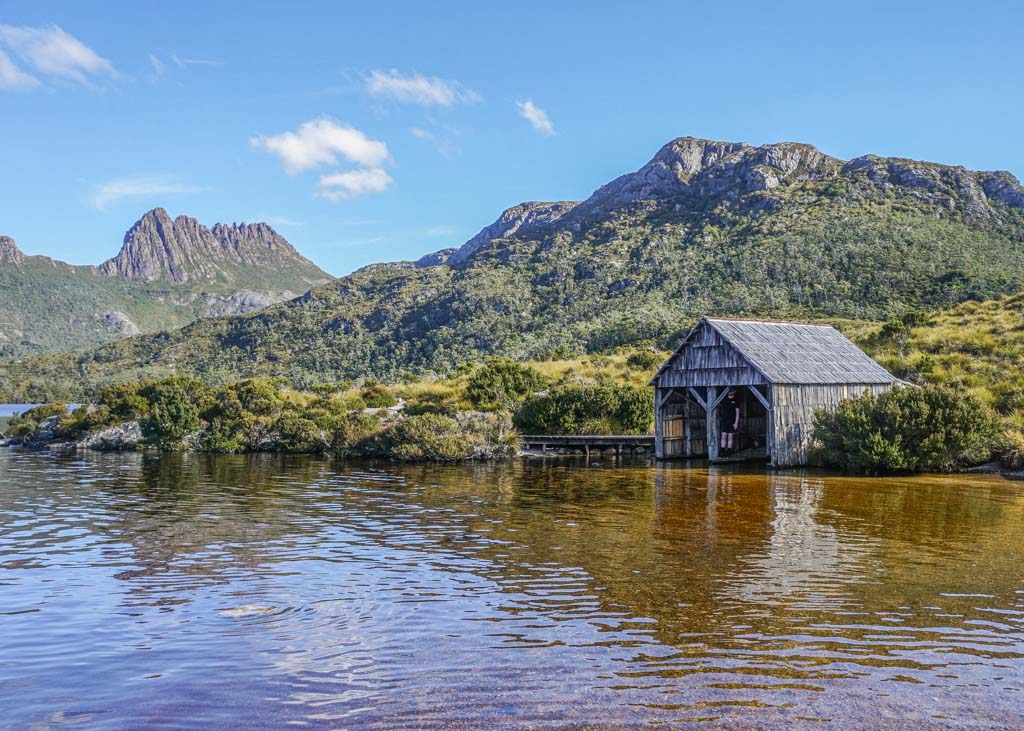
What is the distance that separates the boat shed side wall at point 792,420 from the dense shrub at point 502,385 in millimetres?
15094

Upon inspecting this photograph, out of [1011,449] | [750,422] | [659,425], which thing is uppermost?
[750,422]

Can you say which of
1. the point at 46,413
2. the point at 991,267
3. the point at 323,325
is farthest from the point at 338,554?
the point at 323,325

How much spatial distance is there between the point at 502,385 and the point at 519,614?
3116 centimetres

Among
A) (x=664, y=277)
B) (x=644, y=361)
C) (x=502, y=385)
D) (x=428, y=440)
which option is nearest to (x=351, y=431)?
(x=428, y=440)

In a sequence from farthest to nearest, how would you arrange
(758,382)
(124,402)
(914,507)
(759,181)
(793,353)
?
1. (759,181)
2. (124,402)
3. (793,353)
4. (758,382)
5. (914,507)

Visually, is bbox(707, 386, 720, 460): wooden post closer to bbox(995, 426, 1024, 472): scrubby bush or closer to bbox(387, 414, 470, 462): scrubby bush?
bbox(995, 426, 1024, 472): scrubby bush

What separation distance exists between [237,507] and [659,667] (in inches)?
555

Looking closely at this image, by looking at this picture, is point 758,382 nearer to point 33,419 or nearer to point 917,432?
point 917,432

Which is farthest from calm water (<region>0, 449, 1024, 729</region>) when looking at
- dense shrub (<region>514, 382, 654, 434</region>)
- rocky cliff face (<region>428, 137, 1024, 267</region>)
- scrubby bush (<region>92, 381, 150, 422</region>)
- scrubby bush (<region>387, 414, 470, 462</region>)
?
rocky cliff face (<region>428, 137, 1024, 267</region>)

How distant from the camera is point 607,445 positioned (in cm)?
3431

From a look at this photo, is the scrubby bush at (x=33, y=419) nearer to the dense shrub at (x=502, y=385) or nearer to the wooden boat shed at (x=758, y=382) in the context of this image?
the dense shrub at (x=502, y=385)

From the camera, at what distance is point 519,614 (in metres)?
9.19

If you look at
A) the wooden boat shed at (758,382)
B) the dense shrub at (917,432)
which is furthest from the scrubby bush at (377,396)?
the dense shrub at (917,432)

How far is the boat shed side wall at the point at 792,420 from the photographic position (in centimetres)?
2636
